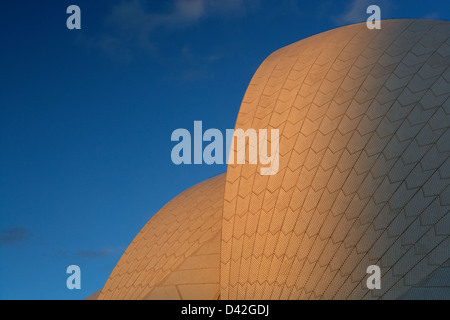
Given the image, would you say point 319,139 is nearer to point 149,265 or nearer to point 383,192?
point 383,192

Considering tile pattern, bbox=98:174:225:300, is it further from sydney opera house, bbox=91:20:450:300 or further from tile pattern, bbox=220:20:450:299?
tile pattern, bbox=220:20:450:299

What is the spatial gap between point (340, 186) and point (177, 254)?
632 centimetres

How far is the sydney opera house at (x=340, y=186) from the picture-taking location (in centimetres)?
1064

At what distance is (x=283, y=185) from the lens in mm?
13055

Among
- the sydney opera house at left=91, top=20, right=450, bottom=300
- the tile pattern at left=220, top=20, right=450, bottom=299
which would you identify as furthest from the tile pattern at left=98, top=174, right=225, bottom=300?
the tile pattern at left=220, top=20, right=450, bottom=299

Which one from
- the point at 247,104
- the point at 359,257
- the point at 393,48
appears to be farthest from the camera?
the point at 247,104

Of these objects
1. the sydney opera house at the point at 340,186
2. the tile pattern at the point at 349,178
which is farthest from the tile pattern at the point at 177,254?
the tile pattern at the point at 349,178

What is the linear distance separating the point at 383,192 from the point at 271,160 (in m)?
3.39

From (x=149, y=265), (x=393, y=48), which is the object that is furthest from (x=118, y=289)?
(x=393, y=48)

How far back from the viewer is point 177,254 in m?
16.0

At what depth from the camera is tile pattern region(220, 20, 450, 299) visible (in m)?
10.7

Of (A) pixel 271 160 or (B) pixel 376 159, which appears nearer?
(B) pixel 376 159

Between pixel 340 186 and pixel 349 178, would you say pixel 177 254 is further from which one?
pixel 349 178
